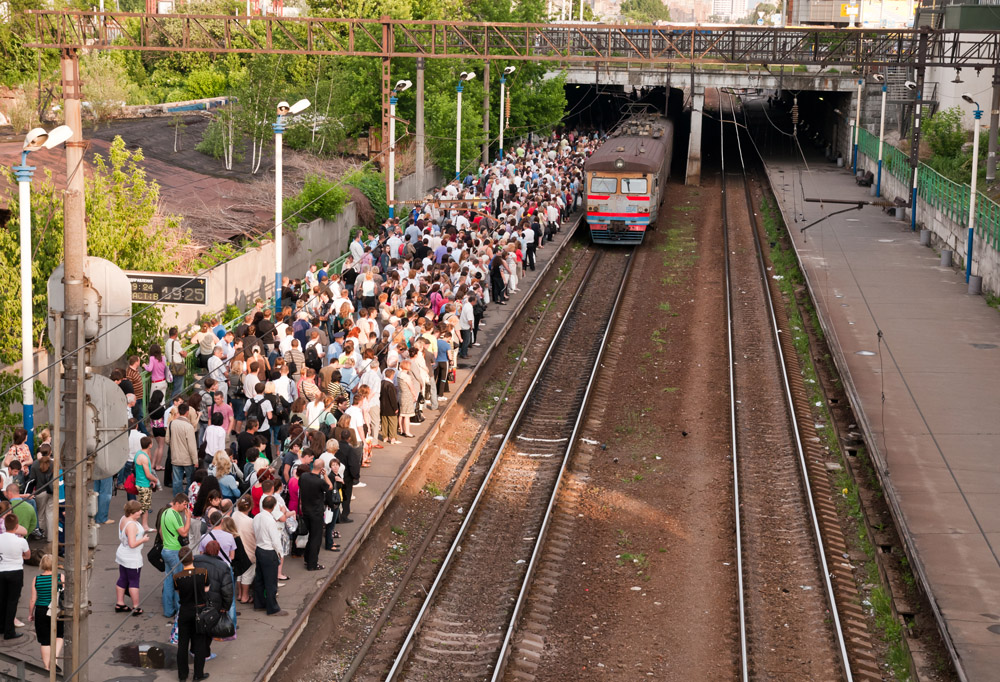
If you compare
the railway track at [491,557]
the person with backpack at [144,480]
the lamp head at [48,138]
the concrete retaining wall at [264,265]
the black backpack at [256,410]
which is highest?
the lamp head at [48,138]

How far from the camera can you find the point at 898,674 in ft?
43.1

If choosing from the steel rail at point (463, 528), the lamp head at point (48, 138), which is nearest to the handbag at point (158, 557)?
the steel rail at point (463, 528)

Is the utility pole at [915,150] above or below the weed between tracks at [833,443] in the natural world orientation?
above

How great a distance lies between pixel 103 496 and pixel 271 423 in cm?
283

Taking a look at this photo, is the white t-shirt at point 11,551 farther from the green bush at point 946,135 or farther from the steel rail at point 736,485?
the green bush at point 946,135

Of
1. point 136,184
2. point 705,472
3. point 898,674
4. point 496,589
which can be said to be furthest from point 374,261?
point 898,674

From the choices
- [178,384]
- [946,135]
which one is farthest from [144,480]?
[946,135]

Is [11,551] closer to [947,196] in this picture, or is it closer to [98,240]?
[98,240]

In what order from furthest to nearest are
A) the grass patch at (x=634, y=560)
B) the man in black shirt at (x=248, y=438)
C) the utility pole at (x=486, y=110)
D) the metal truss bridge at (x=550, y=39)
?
the utility pole at (x=486, y=110), the metal truss bridge at (x=550, y=39), the grass patch at (x=634, y=560), the man in black shirt at (x=248, y=438)

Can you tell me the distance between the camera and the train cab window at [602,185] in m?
36.5

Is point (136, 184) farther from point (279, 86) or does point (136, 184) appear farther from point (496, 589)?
point (279, 86)

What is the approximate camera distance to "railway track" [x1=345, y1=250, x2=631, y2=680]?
A: 1334cm

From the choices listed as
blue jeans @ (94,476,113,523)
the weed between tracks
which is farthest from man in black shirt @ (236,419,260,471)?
the weed between tracks

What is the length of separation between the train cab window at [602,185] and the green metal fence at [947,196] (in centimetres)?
991
